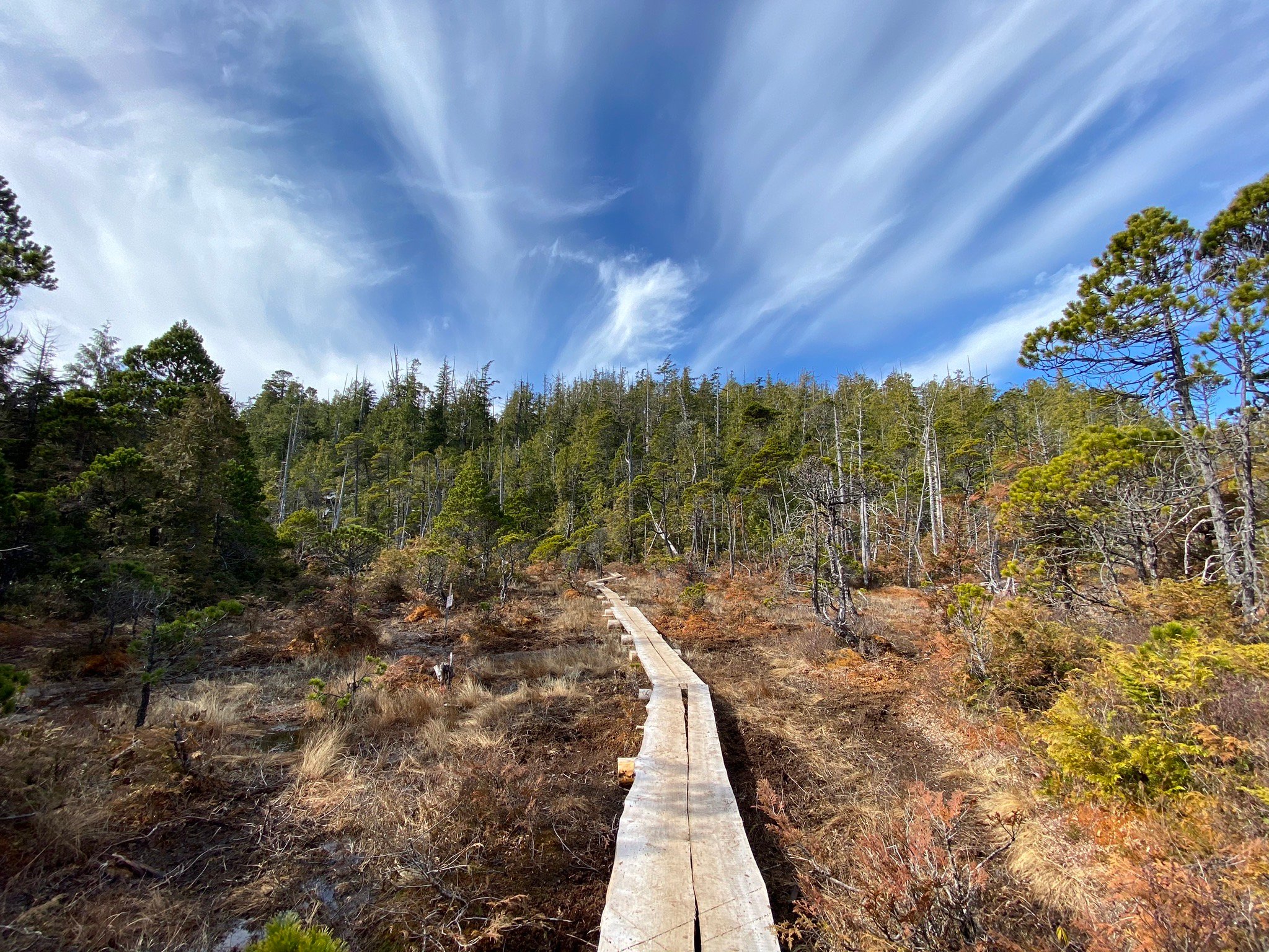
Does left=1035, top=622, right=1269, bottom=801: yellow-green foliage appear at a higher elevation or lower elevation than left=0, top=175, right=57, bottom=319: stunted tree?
lower

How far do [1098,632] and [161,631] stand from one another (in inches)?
435

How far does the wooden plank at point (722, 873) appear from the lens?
2625 millimetres

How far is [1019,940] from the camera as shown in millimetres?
2418

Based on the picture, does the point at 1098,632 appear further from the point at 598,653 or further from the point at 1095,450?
the point at 598,653

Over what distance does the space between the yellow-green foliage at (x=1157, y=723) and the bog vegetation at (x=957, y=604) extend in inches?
1.0

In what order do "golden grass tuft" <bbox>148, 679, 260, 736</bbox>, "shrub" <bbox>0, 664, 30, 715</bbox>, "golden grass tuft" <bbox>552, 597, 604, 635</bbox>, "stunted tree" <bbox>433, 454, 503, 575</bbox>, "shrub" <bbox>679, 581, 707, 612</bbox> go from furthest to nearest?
"stunted tree" <bbox>433, 454, 503, 575</bbox>, "shrub" <bbox>679, 581, 707, 612</bbox>, "golden grass tuft" <bbox>552, 597, 604, 635</bbox>, "golden grass tuft" <bbox>148, 679, 260, 736</bbox>, "shrub" <bbox>0, 664, 30, 715</bbox>

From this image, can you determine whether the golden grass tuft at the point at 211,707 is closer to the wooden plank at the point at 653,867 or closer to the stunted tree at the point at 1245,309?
the wooden plank at the point at 653,867

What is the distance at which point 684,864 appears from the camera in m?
3.23

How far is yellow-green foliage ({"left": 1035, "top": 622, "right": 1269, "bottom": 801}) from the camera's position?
324 cm

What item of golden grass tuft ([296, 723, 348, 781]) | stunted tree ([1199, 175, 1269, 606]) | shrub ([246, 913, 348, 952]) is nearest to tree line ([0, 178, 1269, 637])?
stunted tree ([1199, 175, 1269, 606])

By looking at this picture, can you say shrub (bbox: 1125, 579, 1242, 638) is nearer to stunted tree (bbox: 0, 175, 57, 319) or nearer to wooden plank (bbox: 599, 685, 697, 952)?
wooden plank (bbox: 599, 685, 697, 952)

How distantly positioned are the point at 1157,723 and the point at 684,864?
3659 mm

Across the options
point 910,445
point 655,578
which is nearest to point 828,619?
point 655,578

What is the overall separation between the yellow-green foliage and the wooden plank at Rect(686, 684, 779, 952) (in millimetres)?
2651
